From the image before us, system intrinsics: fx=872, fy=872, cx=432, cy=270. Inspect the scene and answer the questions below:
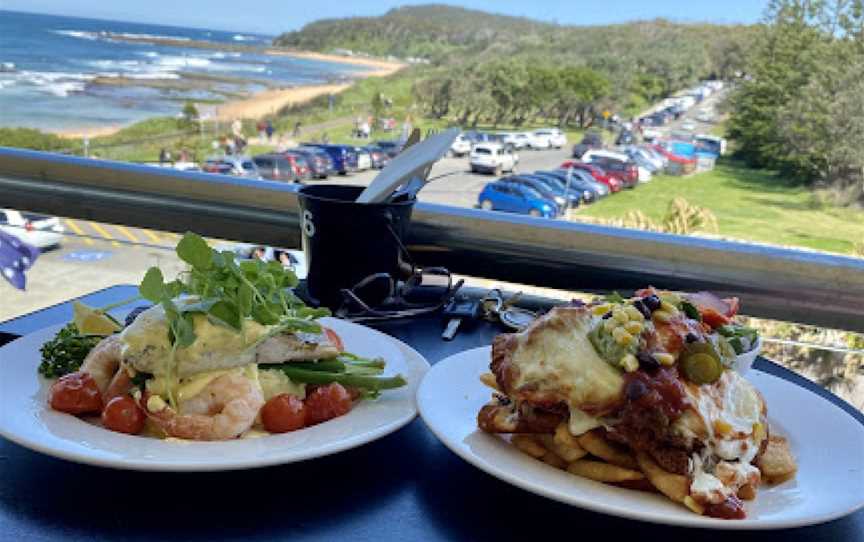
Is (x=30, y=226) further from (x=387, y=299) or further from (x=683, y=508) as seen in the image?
(x=683, y=508)

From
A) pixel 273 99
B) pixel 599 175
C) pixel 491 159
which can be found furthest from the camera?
pixel 273 99

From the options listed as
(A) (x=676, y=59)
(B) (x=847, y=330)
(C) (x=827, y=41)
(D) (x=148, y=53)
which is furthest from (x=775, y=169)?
(D) (x=148, y=53)

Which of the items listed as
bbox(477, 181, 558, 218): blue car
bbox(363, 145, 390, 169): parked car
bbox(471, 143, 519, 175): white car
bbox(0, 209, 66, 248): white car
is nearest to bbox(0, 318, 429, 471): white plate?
bbox(363, 145, 390, 169): parked car

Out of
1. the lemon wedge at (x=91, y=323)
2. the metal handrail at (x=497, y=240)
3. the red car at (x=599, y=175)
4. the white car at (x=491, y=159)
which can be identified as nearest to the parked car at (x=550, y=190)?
the white car at (x=491, y=159)

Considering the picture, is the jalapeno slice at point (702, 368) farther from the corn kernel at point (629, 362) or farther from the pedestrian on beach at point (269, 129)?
the pedestrian on beach at point (269, 129)

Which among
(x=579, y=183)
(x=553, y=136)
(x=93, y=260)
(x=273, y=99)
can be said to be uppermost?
(x=93, y=260)

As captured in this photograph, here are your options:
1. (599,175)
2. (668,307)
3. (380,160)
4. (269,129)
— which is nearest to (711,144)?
(599,175)

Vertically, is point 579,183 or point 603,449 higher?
point 603,449

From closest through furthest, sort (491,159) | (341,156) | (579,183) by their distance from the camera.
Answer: (341,156), (579,183), (491,159)
